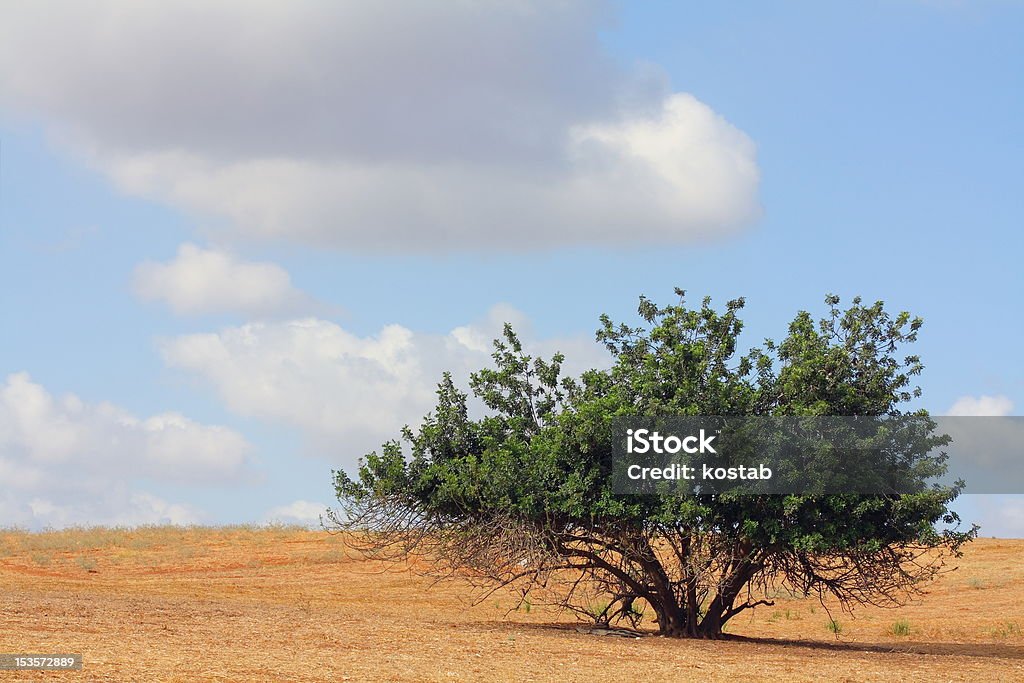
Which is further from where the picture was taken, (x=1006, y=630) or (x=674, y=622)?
(x=1006, y=630)

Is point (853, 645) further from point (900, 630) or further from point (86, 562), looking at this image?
point (86, 562)

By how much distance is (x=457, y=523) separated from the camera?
24984 millimetres

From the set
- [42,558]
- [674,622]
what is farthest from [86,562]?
[674,622]

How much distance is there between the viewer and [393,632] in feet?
75.3

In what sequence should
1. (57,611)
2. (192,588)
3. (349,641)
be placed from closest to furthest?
1. (349,641)
2. (57,611)
3. (192,588)

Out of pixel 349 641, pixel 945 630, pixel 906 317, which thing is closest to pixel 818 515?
pixel 906 317

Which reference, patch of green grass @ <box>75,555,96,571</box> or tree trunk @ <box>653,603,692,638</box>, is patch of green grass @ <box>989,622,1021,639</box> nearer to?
tree trunk @ <box>653,603,692,638</box>

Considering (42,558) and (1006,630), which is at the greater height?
(42,558)

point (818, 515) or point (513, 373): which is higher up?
point (513, 373)

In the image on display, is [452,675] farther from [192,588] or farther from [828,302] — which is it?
[192,588]

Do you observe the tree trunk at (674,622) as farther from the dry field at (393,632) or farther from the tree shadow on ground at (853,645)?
the dry field at (393,632)


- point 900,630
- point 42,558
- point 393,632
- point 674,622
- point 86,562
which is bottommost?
point 900,630

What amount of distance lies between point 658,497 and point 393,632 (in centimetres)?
617

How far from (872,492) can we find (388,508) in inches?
418
